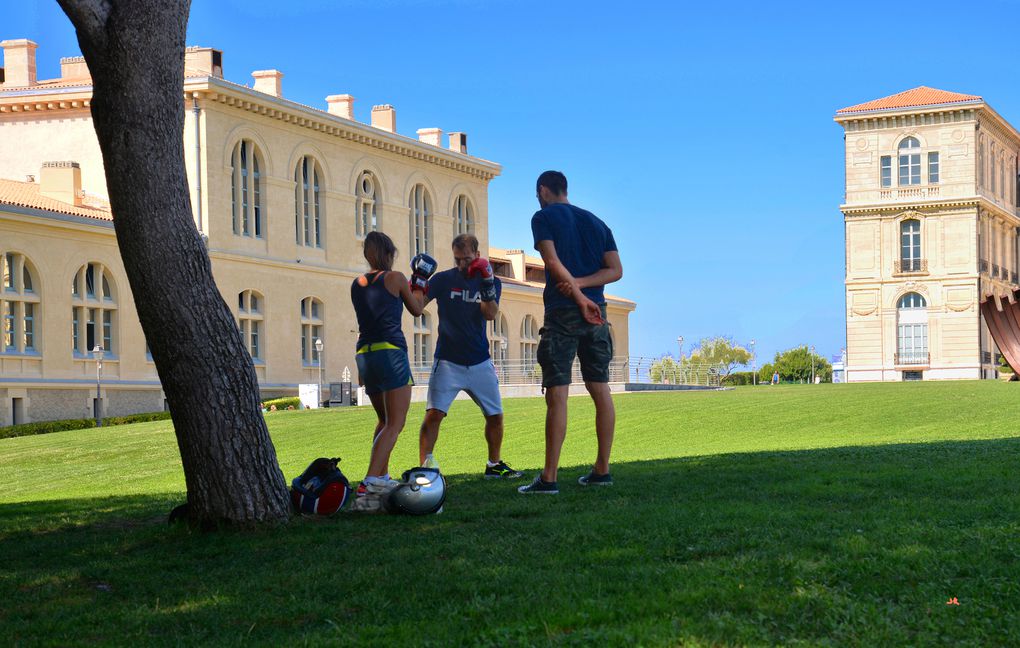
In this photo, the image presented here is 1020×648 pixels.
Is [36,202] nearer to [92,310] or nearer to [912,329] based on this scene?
[92,310]

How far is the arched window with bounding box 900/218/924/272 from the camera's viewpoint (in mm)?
70250

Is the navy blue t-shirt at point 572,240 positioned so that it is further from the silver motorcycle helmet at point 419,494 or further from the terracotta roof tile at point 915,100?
the terracotta roof tile at point 915,100

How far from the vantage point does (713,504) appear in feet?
23.1

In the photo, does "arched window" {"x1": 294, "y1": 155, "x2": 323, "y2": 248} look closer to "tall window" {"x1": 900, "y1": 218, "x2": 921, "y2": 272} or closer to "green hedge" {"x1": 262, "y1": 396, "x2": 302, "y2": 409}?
"green hedge" {"x1": 262, "y1": 396, "x2": 302, "y2": 409}

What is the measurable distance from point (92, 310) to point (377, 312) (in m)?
37.0

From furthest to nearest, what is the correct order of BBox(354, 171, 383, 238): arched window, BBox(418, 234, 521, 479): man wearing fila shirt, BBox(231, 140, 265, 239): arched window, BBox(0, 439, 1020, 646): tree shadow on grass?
BBox(354, 171, 383, 238): arched window
BBox(231, 140, 265, 239): arched window
BBox(418, 234, 521, 479): man wearing fila shirt
BBox(0, 439, 1020, 646): tree shadow on grass

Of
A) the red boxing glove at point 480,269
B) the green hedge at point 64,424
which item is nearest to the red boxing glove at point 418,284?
the red boxing glove at point 480,269

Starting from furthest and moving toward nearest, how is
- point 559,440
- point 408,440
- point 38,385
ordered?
point 38,385, point 408,440, point 559,440

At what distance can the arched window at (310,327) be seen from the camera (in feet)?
171

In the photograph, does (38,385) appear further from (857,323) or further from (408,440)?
(857,323)

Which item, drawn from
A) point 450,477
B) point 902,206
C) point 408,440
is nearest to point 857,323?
point 902,206

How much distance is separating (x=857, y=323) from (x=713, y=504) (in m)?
66.4

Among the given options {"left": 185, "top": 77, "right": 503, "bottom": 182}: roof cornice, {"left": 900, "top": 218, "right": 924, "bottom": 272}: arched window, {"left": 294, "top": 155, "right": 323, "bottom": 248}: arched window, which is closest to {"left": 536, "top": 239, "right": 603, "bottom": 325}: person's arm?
{"left": 185, "top": 77, "right": 503, "bottom": 182}: roof cornice

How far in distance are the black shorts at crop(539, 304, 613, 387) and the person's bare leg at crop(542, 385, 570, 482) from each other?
7 cm
